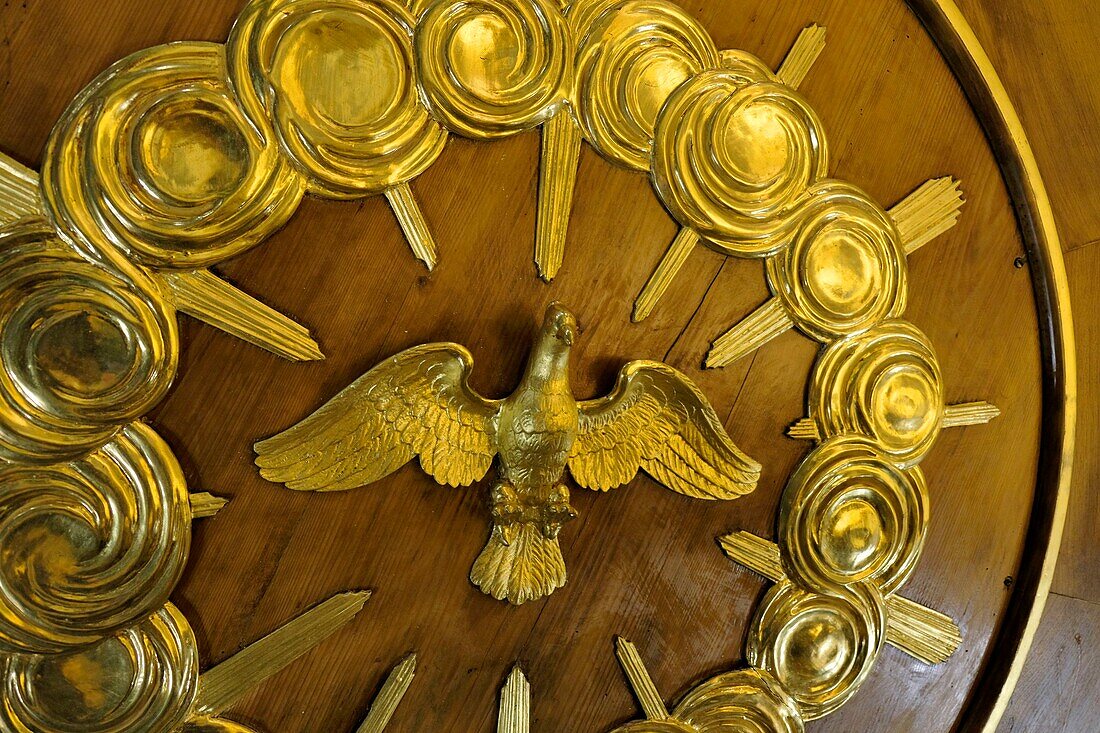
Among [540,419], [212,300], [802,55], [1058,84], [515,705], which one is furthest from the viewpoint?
[1058,84]

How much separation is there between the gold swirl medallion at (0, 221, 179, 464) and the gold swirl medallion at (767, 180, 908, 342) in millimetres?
973

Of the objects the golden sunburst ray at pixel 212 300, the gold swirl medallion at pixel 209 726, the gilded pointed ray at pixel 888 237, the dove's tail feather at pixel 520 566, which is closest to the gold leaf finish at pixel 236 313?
the golden sunburst ray at pixel 212 300

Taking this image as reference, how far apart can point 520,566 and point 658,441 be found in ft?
0.96

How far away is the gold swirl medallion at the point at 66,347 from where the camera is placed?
3.64 ft

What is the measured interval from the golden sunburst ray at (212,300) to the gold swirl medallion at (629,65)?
1.72ft

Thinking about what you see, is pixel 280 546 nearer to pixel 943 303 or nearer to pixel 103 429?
pixel 103 429

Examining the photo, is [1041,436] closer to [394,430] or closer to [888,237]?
[888,237]

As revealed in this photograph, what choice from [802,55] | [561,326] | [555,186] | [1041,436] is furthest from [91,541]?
[1041,436]

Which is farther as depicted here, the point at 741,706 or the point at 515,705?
the point at 741,706

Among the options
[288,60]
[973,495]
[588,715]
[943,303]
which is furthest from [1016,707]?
[288,60]

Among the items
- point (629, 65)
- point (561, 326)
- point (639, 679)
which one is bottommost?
point (639, 679)

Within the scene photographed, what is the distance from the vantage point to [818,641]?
65.6 inches

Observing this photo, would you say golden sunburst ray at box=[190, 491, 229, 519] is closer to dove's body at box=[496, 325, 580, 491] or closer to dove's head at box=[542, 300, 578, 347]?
dove's body at box=[496, 325, 580, 491]

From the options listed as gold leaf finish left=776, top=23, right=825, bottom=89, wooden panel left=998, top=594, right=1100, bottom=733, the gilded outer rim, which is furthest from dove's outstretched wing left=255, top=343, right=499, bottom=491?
wooden panel left=998, top=594, right=1100, bottom=733
